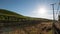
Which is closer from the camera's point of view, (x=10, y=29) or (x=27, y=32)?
(x=10, y=29)

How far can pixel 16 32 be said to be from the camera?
582 cm

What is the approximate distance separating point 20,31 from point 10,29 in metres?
0.70

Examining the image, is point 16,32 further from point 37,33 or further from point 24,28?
point 37,33

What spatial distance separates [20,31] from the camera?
20.1ft

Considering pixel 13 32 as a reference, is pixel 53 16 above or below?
above

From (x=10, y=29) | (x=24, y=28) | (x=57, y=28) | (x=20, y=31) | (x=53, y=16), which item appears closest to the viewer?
(x=10, y=29)

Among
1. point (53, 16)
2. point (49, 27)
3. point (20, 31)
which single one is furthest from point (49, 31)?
point (20, 31)

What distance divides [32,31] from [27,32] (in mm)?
381

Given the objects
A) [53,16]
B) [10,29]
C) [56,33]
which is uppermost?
[53,16]

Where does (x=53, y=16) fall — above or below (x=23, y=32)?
above

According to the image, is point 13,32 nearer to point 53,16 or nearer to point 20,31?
point 20,31

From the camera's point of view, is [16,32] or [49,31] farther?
[49,31]

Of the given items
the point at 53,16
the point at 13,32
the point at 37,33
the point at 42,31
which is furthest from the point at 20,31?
the point at 53,16

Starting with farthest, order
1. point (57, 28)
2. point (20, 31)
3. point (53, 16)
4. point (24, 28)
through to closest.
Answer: point (57, 28)
point (53, 16)
point (24, 28)
point (20, 31)
